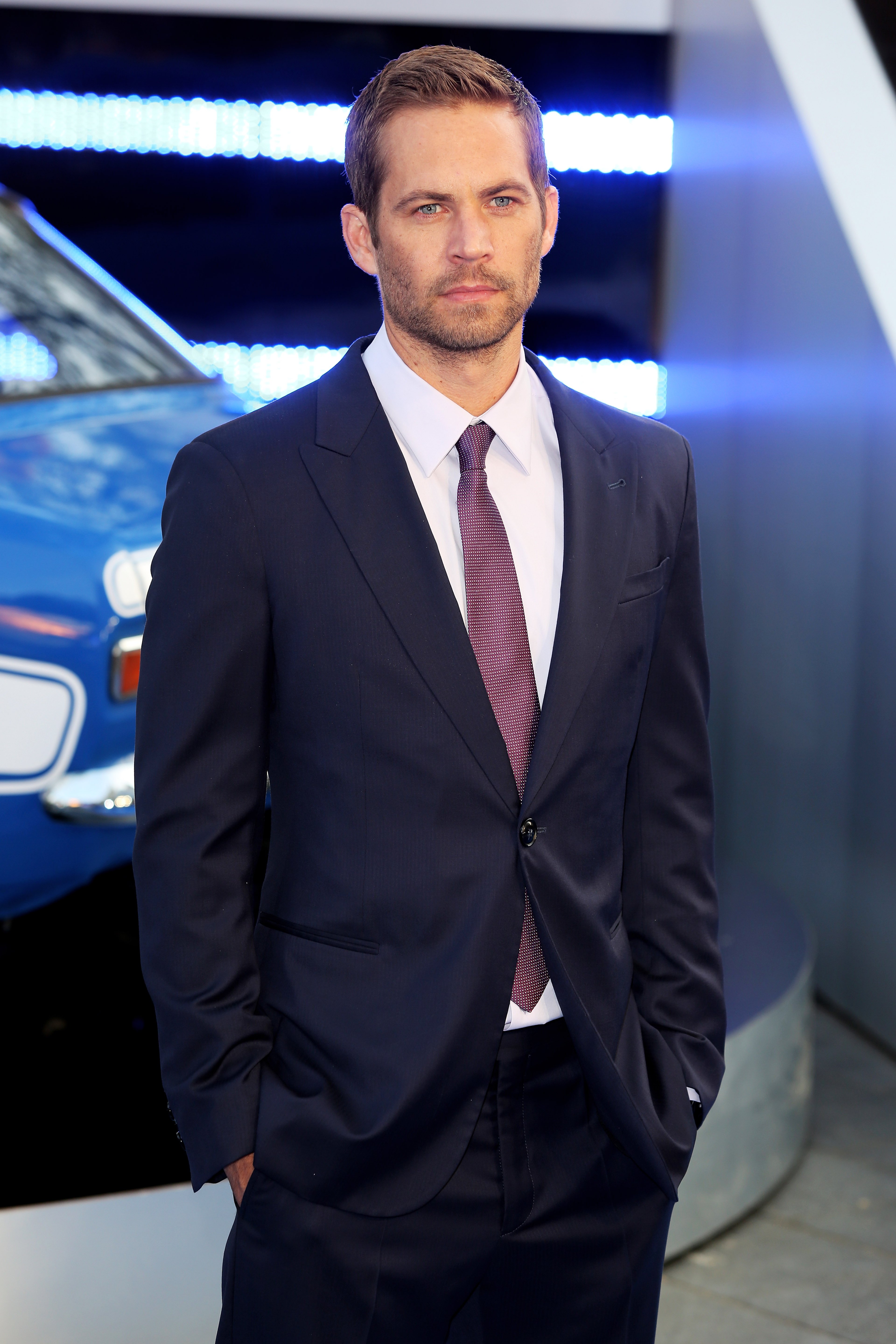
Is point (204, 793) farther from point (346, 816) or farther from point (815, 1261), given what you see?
point (815, 1261)

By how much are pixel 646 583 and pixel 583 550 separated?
Result: 0.09m

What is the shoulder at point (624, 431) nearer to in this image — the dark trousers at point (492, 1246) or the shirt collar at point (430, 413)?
the shirt collar at point (430, 413)

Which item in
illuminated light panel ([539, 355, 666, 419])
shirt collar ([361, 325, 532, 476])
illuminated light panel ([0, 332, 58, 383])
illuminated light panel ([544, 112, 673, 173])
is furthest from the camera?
illuminated light panel ([539, 355, 666, 419])

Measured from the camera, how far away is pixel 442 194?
1294 millimetres

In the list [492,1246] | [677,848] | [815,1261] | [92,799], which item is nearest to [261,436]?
[677,848]

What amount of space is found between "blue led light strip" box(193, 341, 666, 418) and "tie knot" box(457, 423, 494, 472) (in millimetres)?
3167

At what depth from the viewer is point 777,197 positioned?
3.83 metres

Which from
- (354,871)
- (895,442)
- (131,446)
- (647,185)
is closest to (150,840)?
(354,871)

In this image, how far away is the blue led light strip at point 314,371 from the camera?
14.8 feet

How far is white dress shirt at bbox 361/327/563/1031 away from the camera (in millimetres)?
1317

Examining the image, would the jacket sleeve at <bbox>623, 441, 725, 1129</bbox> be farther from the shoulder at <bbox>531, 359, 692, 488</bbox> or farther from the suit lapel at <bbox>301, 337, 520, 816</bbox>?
the suit lapel at <bbox>301, 337, 520, 816</bbox>

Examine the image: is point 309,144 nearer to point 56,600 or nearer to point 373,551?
point 56,600

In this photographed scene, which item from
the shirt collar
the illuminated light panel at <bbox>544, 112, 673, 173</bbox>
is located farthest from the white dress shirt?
the illuminated light panel at <bbox>544, 112, 673, 173</bbox>

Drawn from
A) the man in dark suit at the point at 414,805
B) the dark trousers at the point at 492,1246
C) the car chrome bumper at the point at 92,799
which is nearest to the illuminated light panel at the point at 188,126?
the car chrome bumper at the point at 92,799
